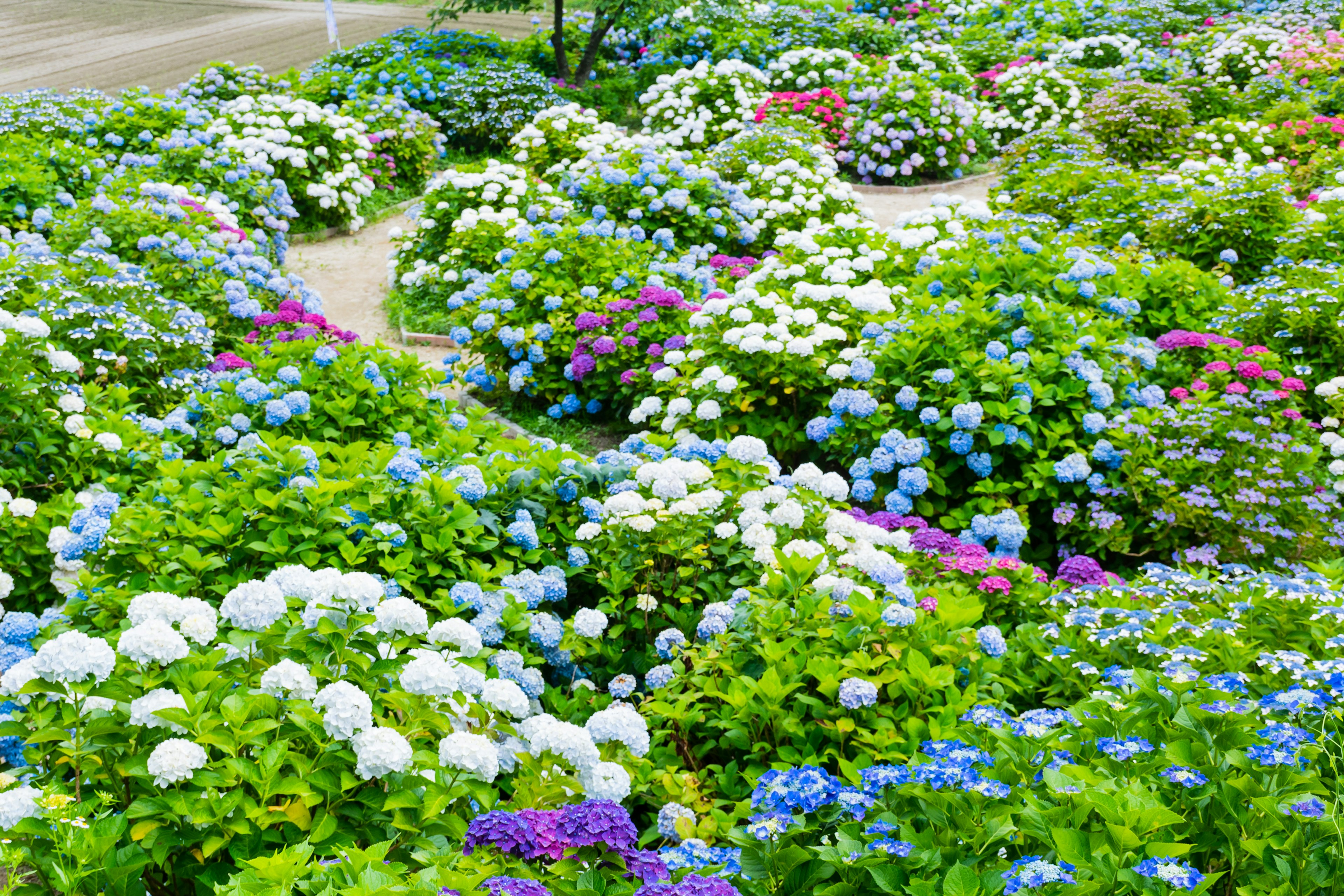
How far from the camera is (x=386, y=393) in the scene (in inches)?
187

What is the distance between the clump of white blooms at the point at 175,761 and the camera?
211 cm

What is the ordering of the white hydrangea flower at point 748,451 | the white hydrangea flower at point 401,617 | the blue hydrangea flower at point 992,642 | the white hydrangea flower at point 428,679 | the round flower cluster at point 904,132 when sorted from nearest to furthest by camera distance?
1. the white hydrangea flower at point 428,679
2. the white hydrangea flower at point 401,617
3. the blue hydrangea flower at point 992,642
4. the white hydrangea flower at point 748,451
5. the round flower cluster at point 904,132

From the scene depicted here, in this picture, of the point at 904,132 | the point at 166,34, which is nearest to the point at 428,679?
the point at 904,132

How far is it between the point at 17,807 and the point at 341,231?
337 inches

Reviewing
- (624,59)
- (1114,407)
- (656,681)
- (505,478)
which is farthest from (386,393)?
(624,59)

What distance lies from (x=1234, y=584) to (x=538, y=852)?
104 inches

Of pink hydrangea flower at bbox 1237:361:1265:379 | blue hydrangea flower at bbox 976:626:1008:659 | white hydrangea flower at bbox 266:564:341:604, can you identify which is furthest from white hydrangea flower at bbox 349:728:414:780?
pink hydrangea flower at bbox 1237:361:1265:379

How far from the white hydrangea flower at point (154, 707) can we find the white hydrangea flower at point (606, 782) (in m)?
0.90

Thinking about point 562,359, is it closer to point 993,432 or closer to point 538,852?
point 993,432

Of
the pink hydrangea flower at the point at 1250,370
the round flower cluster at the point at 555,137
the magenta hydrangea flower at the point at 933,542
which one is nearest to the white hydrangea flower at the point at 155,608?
the magenta hydrangea flower at the point at 933,542

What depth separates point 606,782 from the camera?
2.51 meters

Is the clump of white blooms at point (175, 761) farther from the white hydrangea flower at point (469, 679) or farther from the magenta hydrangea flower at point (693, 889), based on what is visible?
the magenta hydrangea flower at point (693, 889)

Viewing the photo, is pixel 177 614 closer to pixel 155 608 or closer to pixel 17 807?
pixel 155 608

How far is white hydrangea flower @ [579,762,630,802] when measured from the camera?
2.50m
